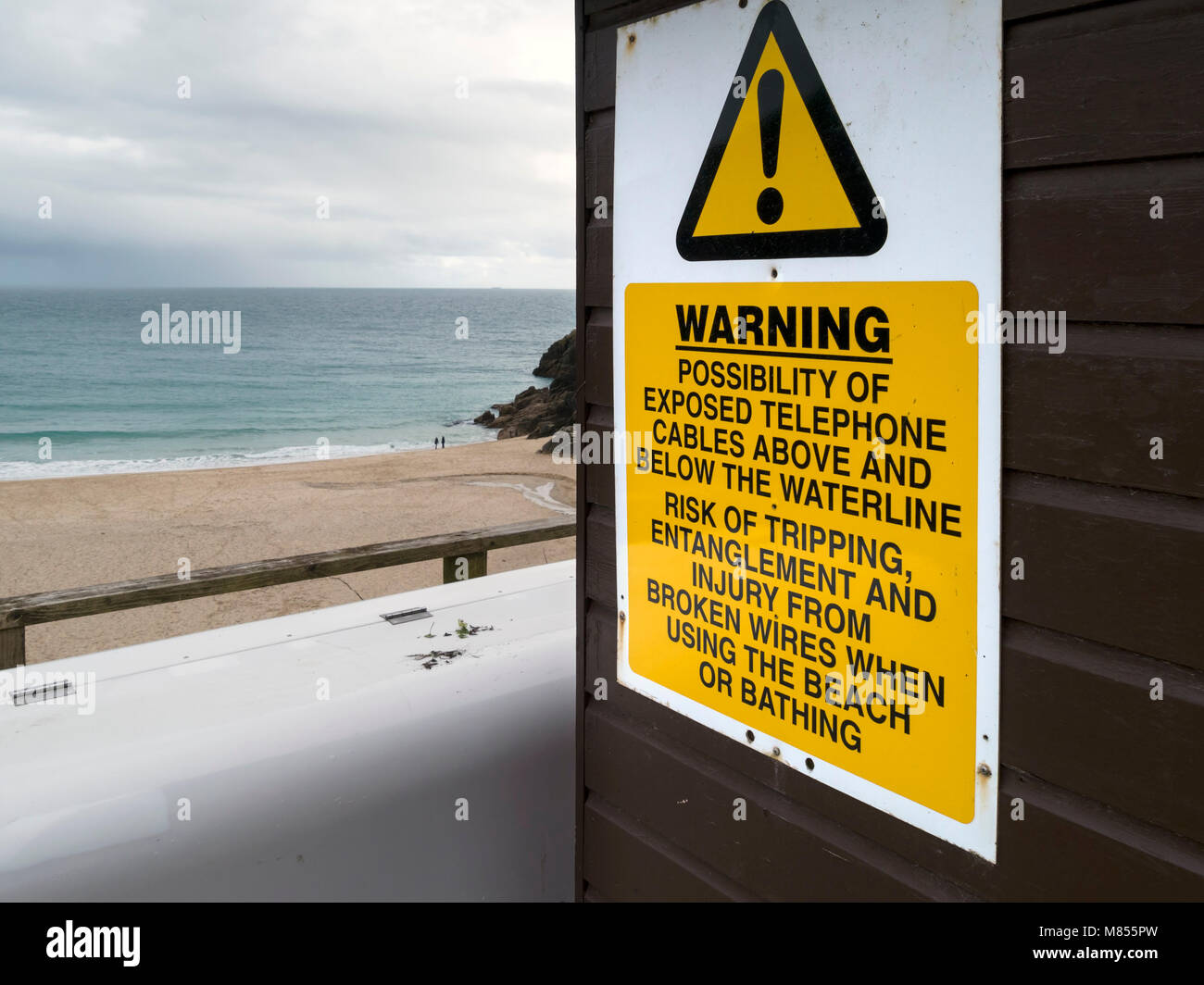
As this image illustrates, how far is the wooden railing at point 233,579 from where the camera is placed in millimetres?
2510

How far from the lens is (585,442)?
1973mm

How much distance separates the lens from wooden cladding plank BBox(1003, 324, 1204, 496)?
1.07 m

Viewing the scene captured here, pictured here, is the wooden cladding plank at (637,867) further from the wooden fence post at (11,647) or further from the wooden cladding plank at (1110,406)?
the wooden fence post at (11,647)

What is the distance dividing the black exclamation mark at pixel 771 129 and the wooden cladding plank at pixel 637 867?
1141 millimetres

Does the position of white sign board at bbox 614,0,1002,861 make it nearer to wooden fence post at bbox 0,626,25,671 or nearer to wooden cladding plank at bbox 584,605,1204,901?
wooden cladding plank at bbox 584,605,1204,901

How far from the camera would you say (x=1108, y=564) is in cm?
116

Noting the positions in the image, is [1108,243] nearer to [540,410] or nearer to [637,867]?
[637,867]

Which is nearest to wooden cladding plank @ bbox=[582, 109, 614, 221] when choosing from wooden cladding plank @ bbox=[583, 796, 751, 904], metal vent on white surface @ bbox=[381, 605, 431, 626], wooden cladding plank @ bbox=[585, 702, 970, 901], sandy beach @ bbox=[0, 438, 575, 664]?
wooden cladding plank @ bbox=[585, 702, 970, 901]

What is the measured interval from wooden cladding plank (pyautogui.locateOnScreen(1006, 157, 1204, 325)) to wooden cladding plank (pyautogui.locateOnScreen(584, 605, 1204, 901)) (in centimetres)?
44

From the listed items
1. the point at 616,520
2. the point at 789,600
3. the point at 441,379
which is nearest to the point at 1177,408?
the point at 789,600

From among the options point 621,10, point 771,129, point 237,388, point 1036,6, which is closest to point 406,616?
point 621,10
